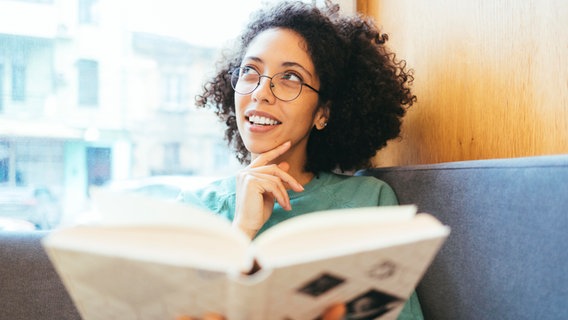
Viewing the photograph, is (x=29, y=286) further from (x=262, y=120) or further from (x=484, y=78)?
(x=484, y=78)

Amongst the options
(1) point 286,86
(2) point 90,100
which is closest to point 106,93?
(2) point 90,100

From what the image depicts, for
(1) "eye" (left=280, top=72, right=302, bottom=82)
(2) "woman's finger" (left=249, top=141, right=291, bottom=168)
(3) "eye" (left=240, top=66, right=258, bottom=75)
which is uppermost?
(3) "eye" (left=240, top=66, right=258, bottom=75)

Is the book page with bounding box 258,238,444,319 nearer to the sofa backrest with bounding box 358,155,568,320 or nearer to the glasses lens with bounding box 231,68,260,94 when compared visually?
the sofa backrest with bounding box 358,155,568,320

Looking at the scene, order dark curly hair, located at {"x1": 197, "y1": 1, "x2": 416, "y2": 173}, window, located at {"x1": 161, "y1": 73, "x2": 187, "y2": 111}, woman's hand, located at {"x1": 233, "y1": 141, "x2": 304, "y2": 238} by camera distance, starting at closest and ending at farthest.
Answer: woman's hand, located at {"x1": 233, "y1": 141, "x2": 304, "y2": 238} < dark curly hair, located at {"x1": 197, "y1": 1, "x2": 416, "y2": 173} < window, located at {"x1": 161, "y1": 73, "x2": 187, "y2": 111}

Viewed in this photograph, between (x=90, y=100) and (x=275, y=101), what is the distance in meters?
0.69

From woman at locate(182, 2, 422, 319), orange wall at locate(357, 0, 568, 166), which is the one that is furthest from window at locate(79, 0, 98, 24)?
orange wall at locate(357, 0, 568, 166)

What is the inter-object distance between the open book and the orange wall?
0.42 m

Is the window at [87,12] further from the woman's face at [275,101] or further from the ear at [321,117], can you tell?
the ear at [321,117]

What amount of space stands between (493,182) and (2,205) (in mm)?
1343

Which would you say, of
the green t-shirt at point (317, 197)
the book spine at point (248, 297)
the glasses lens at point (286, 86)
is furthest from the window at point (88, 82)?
the book spine at point (248, 297)

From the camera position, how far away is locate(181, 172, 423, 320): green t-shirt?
3.76 feet

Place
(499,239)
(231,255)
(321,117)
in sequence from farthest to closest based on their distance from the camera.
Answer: (321,117), (499,239), (231,255)

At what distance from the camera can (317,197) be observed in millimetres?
1193

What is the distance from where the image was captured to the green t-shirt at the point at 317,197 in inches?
45.1
